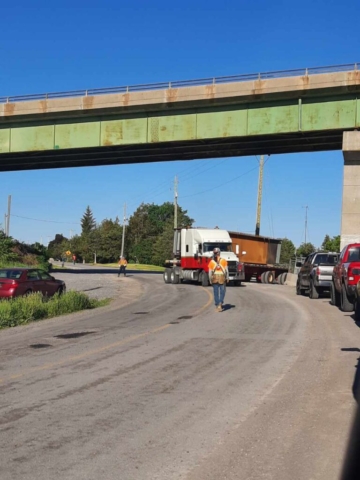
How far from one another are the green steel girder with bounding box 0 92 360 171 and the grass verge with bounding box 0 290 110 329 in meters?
16.8

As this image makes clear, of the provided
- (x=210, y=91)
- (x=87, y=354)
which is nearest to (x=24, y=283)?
(x=87, y=354)

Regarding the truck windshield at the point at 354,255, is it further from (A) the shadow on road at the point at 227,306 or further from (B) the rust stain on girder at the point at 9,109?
(B) the rust stain on girder at the point at 9,109

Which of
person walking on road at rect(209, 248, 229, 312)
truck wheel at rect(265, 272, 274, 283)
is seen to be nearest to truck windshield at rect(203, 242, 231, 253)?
truck wheel at rect(265, 272, 274, 283)

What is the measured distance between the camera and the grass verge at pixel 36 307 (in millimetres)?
17844

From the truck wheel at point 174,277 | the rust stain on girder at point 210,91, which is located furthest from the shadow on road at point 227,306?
the rust stain on girder at point 210,91

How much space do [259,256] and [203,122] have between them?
11293 millimetres

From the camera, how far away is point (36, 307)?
19.2 m

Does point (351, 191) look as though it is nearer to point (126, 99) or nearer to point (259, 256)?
point (259, 256)

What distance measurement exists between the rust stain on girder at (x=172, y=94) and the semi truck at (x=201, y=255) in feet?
25.0

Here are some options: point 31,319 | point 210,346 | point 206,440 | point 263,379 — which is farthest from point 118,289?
point 206,440

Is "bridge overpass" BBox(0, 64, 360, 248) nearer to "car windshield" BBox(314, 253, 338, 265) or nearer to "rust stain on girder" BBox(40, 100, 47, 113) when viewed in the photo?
"rust stain on girder" BBox(40, 100, 47, 113)

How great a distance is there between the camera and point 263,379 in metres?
9.52

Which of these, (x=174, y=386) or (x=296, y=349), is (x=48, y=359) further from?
(x=296, y=349)

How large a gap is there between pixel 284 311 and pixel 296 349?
7993 millimetres
